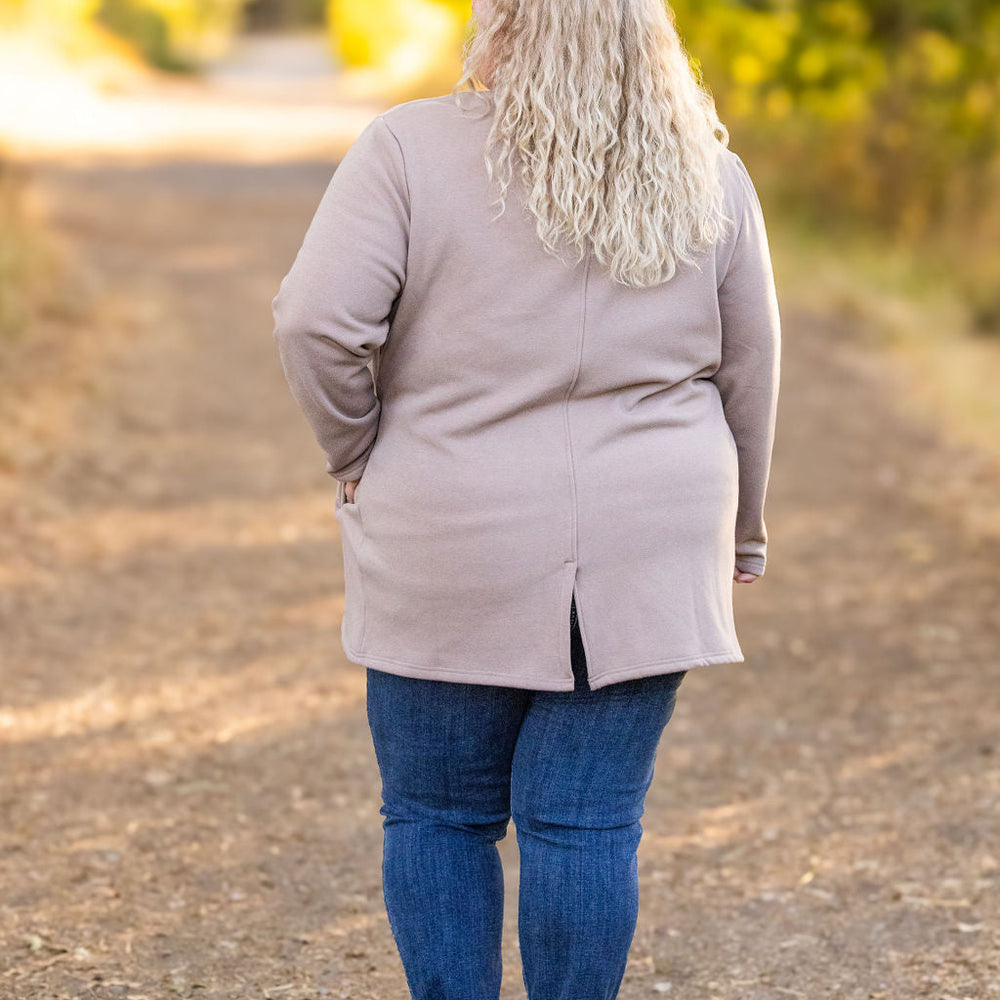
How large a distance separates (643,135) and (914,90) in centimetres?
957

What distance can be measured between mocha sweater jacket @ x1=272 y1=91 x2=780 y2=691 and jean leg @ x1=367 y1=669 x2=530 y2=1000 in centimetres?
8

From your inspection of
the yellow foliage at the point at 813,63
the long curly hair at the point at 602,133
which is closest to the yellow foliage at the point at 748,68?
the yellow foliage at the point at 813,63

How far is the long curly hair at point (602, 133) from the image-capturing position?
5.46ft

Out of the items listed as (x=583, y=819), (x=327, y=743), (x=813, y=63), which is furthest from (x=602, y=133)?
(x=813, y=63)

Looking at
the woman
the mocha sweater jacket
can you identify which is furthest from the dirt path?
the mocha sweater jacket

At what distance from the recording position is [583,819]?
6.03 feet

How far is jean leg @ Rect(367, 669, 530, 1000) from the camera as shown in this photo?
1.83 m

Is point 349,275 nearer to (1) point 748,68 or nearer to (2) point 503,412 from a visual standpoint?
(2) point 503,412

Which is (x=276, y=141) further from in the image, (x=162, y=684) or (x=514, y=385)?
(x=514, y=385)

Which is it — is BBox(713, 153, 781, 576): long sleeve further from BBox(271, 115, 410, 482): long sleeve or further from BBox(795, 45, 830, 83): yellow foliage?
BBox(795, 45, 830, 83): yellow foliage

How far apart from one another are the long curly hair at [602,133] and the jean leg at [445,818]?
0.59 meters

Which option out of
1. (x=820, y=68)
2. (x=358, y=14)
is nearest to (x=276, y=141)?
(x=820, y=68)

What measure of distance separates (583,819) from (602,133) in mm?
858

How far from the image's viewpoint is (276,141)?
16.9m
